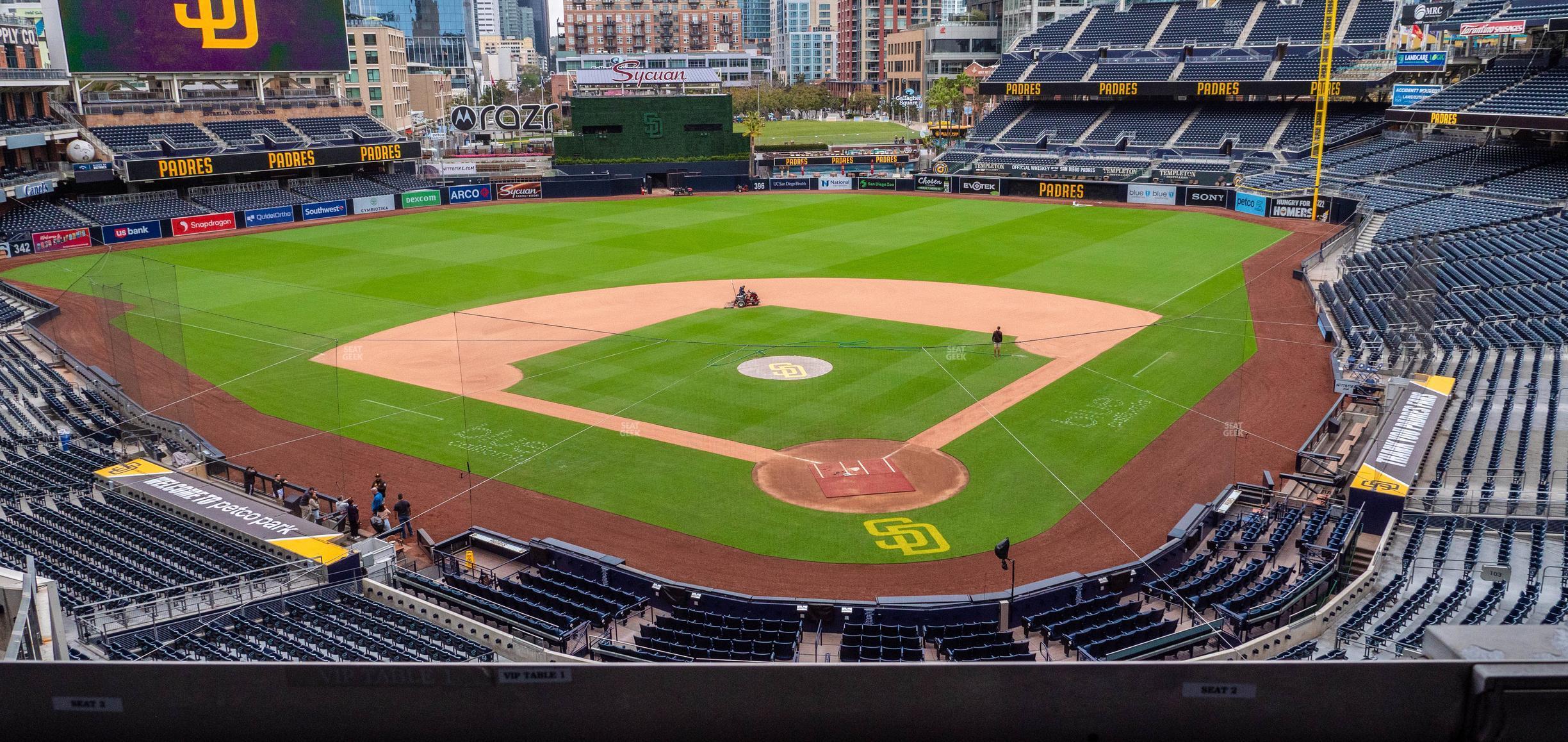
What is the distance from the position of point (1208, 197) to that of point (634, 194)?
40425mm

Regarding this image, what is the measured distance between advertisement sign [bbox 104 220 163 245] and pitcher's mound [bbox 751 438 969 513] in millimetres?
51505

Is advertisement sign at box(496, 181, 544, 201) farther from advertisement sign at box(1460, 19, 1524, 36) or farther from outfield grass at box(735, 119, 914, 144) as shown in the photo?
advertisement sign at box(1460, 19, 1524, 36)

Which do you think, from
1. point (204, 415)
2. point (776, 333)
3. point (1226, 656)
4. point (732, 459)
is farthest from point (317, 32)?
point (1226, 656)

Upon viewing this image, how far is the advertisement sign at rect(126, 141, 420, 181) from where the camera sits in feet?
212

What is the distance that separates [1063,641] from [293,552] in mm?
13259

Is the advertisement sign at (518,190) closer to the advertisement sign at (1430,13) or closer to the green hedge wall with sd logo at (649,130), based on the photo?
the green hedge wall with sd logo at (649,130)

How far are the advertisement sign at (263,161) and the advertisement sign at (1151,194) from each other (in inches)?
1958

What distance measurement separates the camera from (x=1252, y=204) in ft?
224

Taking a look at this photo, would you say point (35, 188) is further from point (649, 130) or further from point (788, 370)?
point (788, 370)

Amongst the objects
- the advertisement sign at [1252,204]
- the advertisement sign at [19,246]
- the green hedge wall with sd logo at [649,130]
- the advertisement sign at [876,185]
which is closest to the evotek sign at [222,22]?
the advertisement sign at [19,246]

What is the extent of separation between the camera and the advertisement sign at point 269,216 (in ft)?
221

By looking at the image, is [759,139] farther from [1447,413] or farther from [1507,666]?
[1507,666]

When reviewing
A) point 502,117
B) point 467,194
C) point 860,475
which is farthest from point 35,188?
point 860,475

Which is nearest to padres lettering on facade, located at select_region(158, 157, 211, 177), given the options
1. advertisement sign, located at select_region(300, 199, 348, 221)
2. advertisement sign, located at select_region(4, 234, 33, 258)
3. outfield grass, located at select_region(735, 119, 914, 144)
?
advertisement sign, located at select_region(300, 199, 348, 221)
